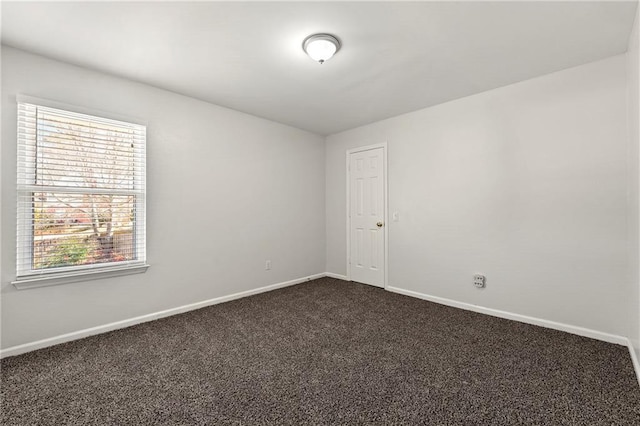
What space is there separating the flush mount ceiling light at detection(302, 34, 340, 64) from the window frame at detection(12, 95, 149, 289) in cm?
192

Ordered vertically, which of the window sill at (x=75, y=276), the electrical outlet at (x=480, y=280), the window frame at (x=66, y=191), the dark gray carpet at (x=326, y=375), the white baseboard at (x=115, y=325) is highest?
the window frame at (x=66, y=191)

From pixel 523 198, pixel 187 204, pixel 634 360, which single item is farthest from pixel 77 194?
pixel 634 360

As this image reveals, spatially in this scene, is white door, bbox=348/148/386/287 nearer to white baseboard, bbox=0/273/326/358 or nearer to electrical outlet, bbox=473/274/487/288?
electrical outlet, bbox=473/274/487/288

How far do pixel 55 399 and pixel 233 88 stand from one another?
2923 mm

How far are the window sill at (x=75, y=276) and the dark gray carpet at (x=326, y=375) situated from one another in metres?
0.54

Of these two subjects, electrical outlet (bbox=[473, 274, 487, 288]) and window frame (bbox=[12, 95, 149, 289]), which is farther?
electrical outlet (bbox=[473, 274, 487, 288])

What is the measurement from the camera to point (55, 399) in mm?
1830

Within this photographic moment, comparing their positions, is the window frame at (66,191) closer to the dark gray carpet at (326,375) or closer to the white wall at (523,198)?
the dark gray carpet at (326,375)

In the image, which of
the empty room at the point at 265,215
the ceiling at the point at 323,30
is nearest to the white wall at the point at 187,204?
the empty room at the point at 265,215

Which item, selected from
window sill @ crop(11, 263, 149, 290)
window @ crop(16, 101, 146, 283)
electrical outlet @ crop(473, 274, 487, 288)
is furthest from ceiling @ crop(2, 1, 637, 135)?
electrical outlet @ crop(473, 274, 487, 288)

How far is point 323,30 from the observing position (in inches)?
85.1

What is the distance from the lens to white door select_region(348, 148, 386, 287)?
14.2 feet

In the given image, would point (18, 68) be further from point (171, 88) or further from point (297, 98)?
point (297, 98)

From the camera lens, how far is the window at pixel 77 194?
2438mm
